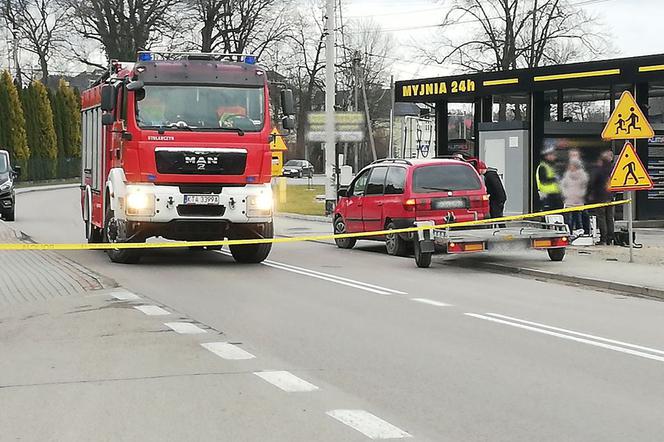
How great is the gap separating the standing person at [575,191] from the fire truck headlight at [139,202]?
8.80 metres

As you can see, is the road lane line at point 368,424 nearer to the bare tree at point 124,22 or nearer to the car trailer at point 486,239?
the car trailer at point 486,239

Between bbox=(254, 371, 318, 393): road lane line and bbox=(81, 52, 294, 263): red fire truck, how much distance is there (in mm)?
8968

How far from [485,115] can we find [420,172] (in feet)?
39.4

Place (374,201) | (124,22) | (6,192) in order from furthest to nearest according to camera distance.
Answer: (124,22) < (6,192) < (374,201)

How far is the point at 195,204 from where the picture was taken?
666 inches

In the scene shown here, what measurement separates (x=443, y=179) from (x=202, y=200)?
16.2 feet

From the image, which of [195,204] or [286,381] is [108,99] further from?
[286,381]

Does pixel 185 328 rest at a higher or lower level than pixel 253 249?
lower

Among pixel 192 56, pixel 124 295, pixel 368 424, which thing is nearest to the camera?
pixel 368 424

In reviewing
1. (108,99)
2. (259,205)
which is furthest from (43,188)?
(259,205)

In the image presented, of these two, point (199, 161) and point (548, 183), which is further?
point (548, 183)

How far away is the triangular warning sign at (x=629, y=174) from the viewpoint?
17438 millimetres

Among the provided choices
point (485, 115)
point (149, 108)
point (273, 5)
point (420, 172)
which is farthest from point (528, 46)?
point (149, 108)

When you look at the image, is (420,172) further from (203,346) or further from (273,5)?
(273,5)
